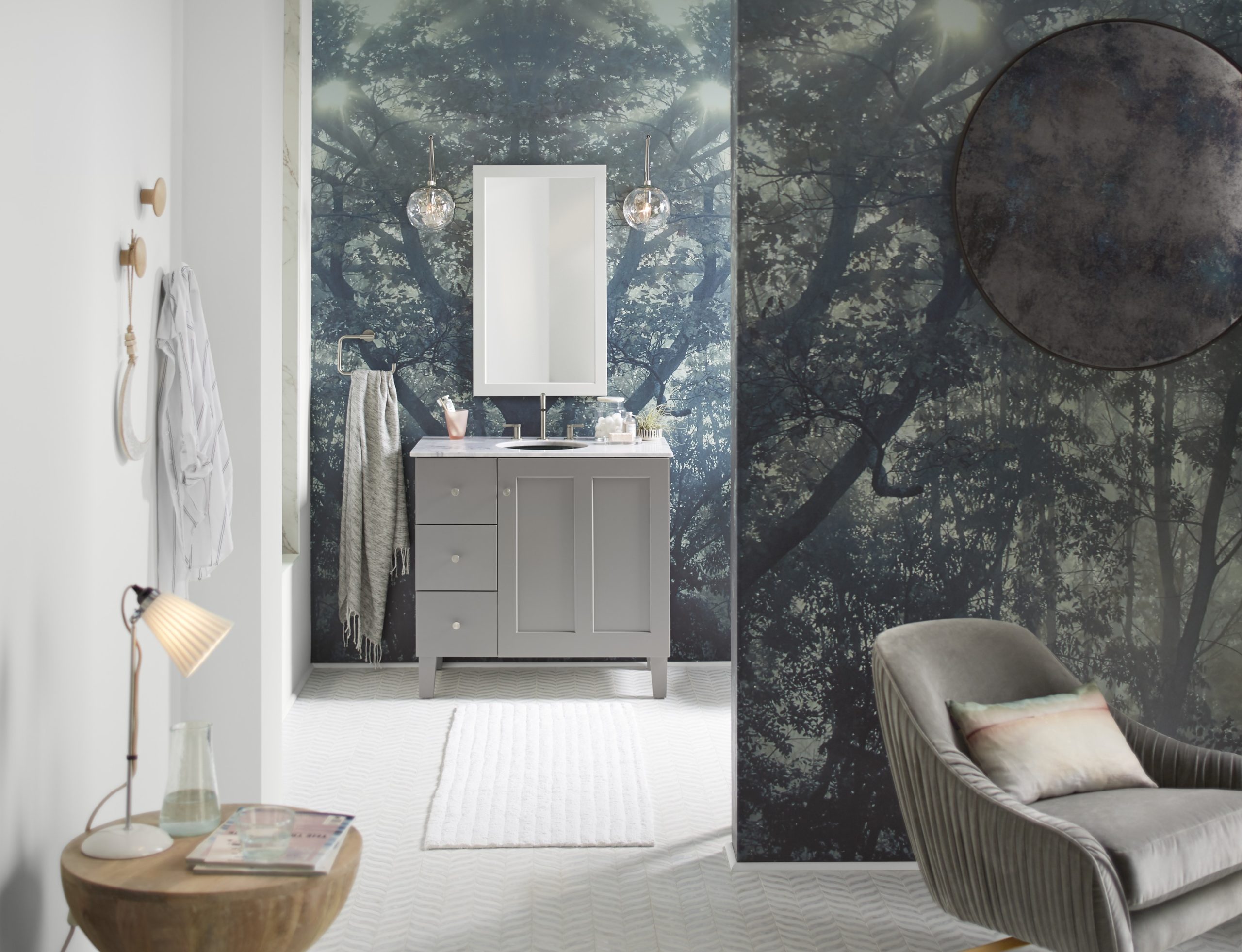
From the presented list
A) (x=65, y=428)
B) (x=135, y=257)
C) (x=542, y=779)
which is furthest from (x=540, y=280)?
(x=65, y=428)

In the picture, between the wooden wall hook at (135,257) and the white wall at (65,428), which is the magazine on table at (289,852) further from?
the wooden wall hook at (135,257)

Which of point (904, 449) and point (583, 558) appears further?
point (583, 558)

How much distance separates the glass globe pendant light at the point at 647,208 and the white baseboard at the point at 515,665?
1792 millimetres

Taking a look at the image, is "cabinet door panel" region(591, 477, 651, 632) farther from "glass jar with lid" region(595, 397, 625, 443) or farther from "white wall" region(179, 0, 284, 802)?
"white wall" region(179, 0, 284, 802)

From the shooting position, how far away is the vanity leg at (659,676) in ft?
14.4

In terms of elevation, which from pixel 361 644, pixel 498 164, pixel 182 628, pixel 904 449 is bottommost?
pixel 361 644

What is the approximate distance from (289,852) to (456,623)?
251 centimetres

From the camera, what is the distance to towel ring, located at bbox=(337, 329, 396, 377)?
4.70 m

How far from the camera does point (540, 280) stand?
4.73 meters

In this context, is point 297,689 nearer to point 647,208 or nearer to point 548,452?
point 548,452

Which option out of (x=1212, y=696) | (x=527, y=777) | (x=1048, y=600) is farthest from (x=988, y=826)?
(x=527, y=777)

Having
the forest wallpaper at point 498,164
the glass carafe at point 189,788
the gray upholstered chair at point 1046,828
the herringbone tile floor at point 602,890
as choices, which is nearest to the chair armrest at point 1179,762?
the gray upholstered chair at point 1046,828

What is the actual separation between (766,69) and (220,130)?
1289 millimetres

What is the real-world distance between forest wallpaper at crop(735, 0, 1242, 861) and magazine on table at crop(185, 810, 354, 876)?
1.26m
